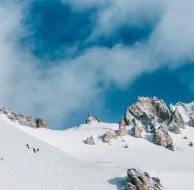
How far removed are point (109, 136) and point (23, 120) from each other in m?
16.4

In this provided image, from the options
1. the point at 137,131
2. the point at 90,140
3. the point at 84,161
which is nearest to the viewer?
the point at 84,161

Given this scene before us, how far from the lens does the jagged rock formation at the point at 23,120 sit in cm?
7106

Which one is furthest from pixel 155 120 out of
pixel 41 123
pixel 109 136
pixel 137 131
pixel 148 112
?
pixel 41 123

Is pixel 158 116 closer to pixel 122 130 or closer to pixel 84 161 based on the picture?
pixel 122 130

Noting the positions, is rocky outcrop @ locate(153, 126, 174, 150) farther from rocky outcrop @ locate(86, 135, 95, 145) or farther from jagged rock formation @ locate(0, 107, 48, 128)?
jagged rock formation @ locate(0, 107, 48, 128)

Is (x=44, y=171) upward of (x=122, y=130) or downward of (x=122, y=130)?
downward

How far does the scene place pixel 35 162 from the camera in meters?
44.8

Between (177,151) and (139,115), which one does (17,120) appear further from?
(177,151)

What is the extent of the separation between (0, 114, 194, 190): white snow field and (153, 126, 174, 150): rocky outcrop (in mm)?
1116

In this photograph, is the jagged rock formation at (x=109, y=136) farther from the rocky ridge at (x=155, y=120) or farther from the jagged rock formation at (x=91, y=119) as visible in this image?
the jagged rock formation at (x=91, y=119)

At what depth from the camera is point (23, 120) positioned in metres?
72.9

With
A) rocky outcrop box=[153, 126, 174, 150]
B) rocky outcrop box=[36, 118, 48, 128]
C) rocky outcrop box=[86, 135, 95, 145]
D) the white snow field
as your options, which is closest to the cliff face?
rocky outcrop box=[153, 126, 174, 150]

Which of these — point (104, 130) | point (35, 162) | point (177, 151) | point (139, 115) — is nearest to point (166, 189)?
point (35, 162)

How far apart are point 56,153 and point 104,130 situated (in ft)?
65.2
